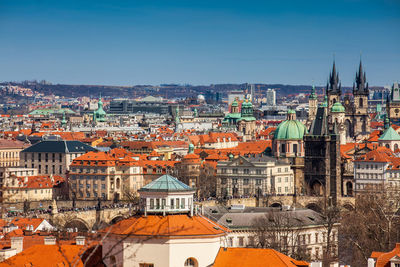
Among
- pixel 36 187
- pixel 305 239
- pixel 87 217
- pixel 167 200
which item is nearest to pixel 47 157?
pixel 36 187

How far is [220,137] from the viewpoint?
163 metres

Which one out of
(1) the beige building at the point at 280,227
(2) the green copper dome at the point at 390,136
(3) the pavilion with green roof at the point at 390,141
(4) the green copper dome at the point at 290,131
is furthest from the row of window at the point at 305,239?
(2) the green copper dome at the point at 390,136

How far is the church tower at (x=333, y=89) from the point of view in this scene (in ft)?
602

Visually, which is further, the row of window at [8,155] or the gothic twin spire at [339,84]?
the gothic twin spire at [339,84]

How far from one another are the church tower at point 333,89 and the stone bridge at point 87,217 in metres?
99.2

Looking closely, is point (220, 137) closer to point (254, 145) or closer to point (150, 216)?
point (254, 145)

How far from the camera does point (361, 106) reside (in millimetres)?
190375

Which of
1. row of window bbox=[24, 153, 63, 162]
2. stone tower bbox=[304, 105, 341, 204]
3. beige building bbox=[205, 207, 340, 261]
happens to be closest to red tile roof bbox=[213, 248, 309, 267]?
beige building bbox=[205, 207, 340, 261]

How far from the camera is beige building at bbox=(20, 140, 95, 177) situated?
119 meters

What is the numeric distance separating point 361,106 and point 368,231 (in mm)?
128125

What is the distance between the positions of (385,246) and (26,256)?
77.0 feet

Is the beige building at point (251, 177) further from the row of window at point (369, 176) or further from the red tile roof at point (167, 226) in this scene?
the red tile roof at point (167, 226)

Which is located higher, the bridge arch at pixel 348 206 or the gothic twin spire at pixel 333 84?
the gothic twin spire at pixel 333 84

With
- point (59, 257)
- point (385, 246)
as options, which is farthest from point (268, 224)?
point (59, 257)
